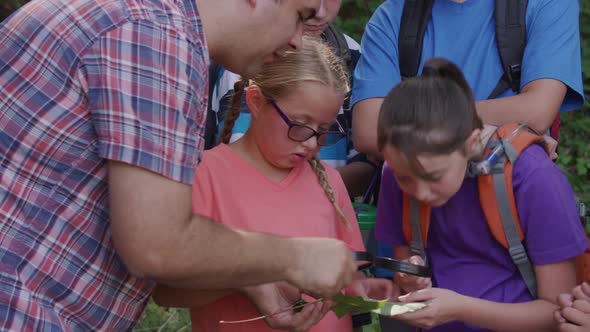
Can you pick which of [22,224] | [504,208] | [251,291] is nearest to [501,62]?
[504,208]

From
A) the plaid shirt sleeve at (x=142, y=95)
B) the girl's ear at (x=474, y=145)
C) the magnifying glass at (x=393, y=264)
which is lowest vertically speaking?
the magnifying glass at (x=393, y=264)

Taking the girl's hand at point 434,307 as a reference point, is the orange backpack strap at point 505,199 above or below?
above

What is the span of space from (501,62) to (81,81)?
5.89 ft

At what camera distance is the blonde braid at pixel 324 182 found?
2.77m

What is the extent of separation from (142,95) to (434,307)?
3.92ft

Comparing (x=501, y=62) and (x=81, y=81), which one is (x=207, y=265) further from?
(x=501, y=62)

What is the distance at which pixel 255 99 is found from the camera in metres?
2.82

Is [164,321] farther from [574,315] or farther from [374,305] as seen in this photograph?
[574,315]

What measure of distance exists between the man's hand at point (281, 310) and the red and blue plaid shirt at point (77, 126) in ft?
2.04

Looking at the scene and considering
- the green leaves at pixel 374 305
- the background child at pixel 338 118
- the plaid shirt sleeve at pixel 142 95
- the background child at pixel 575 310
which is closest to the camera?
the plaid shirt sleeve at pixel 142 95

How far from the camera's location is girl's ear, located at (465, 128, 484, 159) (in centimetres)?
251

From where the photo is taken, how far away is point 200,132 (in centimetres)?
204

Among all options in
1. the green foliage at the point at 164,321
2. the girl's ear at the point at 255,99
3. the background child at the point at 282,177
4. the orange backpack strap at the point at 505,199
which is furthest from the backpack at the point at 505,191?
the green foliage at the point at 164,321

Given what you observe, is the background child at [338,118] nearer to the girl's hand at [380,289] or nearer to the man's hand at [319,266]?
the girl's hand at [380,289]
